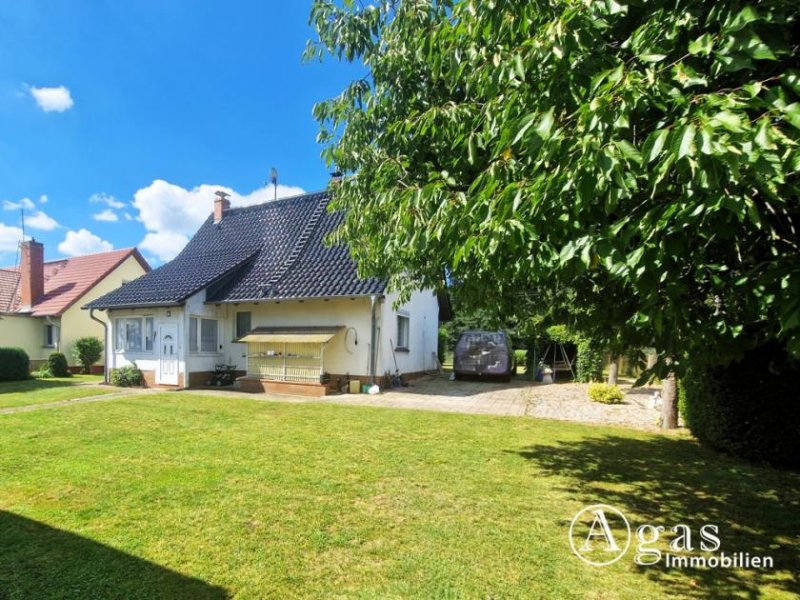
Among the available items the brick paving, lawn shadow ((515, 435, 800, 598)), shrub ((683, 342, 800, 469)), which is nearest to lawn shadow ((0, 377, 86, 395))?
the brick paving

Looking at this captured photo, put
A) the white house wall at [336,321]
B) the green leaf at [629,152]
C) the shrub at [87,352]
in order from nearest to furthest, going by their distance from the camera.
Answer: the green leaf at [629,152], the white house wall at [336,321], the shrub at [87,352]

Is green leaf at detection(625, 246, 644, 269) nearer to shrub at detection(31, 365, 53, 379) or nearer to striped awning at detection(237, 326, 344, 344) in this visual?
striped awning at detection(237, 326, 344, 344)

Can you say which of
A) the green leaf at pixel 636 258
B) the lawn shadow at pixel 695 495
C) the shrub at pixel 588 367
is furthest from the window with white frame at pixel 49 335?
the green leaf at pixel 636 258

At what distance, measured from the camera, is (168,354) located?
15156 mm

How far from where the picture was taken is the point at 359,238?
5.32 meters

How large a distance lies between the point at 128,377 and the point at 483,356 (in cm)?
1392

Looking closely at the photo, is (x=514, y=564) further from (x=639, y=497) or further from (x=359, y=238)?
(x=359, y=238)

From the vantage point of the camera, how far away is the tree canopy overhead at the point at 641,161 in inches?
64.2

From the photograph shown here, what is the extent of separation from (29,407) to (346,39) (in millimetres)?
12139

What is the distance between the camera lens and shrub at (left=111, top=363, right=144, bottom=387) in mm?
15305

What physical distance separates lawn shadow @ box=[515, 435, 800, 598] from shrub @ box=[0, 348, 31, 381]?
2097 cm

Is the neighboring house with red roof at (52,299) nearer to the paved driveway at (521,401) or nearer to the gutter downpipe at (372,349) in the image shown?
the gutter downpipe at (372,349)

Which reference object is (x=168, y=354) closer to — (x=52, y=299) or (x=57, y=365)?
(x=57, y=365)

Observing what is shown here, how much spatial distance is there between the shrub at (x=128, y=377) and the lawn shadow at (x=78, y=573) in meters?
13.2
